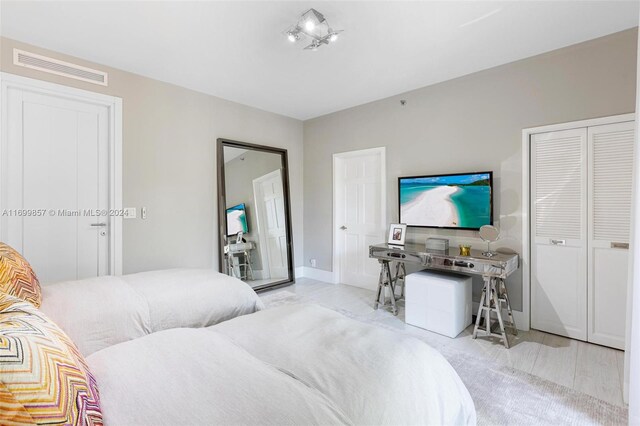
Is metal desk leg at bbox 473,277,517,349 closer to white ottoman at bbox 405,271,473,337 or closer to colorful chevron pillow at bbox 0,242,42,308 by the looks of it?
white ottoman at bbox 405,271,473,337

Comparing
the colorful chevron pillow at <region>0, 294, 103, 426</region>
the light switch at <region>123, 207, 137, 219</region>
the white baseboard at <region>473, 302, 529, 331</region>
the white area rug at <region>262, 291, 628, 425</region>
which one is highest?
the light switch at <region>123, 207, 137, 219</region>

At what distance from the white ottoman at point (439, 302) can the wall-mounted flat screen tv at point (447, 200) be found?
61cm

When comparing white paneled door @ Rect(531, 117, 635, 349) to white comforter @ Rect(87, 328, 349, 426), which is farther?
white paneled door @ Rect(531, 117, 635, 349)

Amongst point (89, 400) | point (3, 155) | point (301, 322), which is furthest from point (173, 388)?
point (3, 155)

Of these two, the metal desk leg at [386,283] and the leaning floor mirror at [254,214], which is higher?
the leaning floor mirror at [254,214]

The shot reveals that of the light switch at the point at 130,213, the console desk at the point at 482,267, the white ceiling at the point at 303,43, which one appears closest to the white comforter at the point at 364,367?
the console desk at the point at 482,267

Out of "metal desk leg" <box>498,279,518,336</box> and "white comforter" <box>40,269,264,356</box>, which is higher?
"white comforter" <box>40,269,264,356</box>

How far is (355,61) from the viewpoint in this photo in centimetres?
289

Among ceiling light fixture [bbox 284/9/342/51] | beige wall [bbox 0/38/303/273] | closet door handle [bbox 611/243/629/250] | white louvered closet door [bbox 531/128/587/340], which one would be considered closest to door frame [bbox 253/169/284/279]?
beige wall [bbox 0/38/303/273]

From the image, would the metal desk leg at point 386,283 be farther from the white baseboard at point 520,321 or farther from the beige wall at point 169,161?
the beige wall at point 169,161

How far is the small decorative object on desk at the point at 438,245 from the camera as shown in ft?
9.88

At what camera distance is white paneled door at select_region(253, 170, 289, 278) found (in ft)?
13.8

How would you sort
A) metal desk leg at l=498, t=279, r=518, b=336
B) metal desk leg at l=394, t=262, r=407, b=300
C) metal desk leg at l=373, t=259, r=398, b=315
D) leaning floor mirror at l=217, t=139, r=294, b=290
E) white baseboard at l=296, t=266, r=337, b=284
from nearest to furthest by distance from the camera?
metal desk leg at l=498, t=279, r=518, b=336, metal desk leg at l=373, t=259, r=398, b=315, metal desk leg at l=394, t=262, r=407, b=300, leaning floor mirror at l=217, t=139, r=294, b=290, white baseboard at l=296, t=266, r=337, b=284

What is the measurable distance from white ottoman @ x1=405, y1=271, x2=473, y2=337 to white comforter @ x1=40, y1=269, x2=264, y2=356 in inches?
65.3
